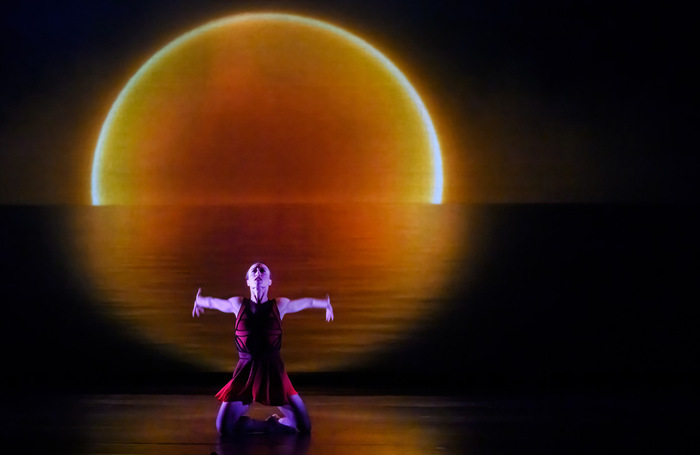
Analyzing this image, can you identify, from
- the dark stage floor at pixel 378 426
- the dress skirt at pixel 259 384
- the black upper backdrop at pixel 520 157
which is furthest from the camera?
the black upper backdrop at pixel 520 157

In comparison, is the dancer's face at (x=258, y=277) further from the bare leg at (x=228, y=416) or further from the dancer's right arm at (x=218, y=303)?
the bare leg at (x=228, y=416)

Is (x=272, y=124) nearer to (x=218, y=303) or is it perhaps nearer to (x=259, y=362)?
(x=218, y=303)

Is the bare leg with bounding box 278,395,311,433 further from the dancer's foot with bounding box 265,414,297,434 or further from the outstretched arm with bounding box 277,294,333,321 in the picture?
the outstretched arm with bounding box 277,294,333,321

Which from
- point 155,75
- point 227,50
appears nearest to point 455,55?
point 227,50

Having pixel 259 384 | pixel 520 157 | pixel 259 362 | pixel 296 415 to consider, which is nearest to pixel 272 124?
pixel 520 157

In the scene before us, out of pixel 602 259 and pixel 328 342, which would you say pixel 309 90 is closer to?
pixel 328 342

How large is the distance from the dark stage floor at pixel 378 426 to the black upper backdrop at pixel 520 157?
0.46m

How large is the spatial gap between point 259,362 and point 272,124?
1.89 meters

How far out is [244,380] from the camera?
12.2ft

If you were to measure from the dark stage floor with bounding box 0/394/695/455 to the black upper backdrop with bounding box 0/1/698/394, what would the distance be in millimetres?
462

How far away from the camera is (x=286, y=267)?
5.04m

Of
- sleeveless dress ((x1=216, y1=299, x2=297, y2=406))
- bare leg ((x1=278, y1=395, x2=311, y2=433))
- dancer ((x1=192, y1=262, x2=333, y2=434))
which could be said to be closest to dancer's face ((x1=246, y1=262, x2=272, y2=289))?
dancer ((x1=192, y1=262, x2=333, y2=434))

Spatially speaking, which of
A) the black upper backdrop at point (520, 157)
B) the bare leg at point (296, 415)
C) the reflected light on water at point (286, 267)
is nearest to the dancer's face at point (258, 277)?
the bare leg at point (296, 415)

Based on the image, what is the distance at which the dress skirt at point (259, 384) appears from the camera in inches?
145
